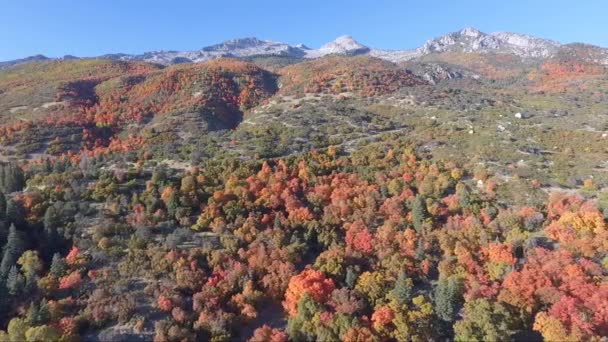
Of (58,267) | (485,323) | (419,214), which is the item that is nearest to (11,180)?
(58,267)

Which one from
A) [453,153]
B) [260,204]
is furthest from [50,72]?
[453,153]

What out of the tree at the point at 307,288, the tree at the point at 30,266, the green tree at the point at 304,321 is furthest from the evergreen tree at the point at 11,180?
the green tree at the point at 304,321

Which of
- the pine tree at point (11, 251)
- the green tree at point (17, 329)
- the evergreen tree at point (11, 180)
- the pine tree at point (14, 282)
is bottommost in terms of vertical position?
the green tree at point (17, 329)

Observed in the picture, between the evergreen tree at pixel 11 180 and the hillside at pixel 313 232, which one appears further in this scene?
the evergreen tree at pixel 11 180

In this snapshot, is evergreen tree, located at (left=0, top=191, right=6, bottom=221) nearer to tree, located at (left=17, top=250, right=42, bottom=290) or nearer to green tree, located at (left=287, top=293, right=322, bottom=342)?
tree, located at (left=17, top=250, right=42, bottom=290)

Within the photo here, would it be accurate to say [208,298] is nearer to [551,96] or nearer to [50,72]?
[551,96]

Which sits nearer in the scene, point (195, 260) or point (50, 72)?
point (195, 260)

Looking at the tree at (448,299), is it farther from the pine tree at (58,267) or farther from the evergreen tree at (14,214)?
the evergreen tree at (14,214)

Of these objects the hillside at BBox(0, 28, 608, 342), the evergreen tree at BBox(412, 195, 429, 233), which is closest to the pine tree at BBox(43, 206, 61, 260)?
the hillside at BBox(0, 28, 608, 342)
